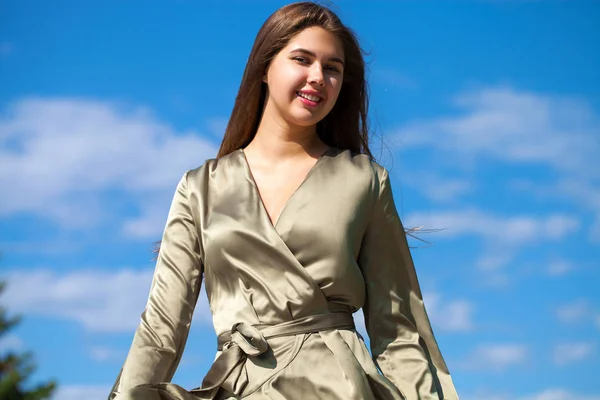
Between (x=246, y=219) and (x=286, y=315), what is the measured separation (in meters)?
0.38

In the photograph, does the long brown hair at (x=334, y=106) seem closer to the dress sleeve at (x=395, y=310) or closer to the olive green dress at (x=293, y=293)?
the olive green dress at (x=293, y=293)

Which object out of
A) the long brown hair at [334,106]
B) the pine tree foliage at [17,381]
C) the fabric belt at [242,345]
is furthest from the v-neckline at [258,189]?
the pine tree foliage at [17,381]

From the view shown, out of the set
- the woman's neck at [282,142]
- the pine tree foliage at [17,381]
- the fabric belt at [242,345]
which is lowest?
the fabric belt at [242,345]

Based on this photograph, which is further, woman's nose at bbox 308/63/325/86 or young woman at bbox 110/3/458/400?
woman's nose at bbox 308/63/325/86

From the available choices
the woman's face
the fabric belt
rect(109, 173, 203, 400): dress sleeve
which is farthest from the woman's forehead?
the fabric belt

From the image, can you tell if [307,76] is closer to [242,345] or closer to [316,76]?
[316,76]

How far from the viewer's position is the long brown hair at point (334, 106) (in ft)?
12.1

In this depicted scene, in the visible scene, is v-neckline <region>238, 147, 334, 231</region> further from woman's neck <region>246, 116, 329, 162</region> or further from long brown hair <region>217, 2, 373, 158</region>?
long brown hair <region>217, 2, 373, 158</region>

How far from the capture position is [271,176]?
3654mm

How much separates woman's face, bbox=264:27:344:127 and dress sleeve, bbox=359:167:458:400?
0.38m

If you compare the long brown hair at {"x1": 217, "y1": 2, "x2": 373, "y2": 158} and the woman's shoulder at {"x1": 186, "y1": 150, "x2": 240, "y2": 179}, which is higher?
the long brown hair at {"x1": 217, "y1": 2, "x2": 373, "y2": 158}

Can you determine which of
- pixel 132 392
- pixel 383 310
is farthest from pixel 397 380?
pixel 132 392

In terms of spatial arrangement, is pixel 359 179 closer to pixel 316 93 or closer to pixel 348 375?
pixel 316 93

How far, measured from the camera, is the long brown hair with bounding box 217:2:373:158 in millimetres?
3688
